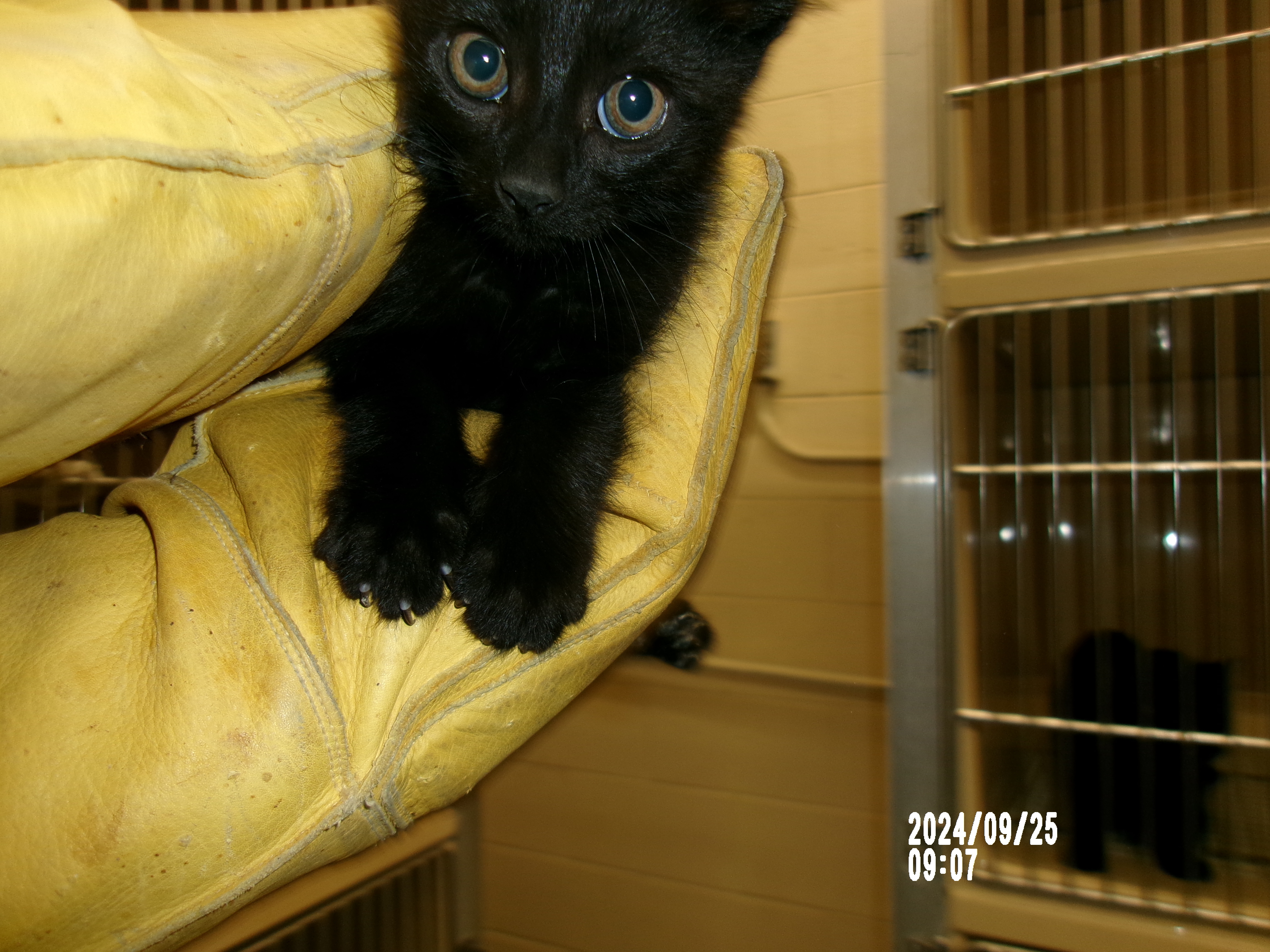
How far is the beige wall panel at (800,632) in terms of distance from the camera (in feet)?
7.55

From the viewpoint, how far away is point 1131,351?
5.25 ft

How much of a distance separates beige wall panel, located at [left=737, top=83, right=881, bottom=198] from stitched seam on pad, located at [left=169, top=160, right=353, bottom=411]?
1787 millimetres

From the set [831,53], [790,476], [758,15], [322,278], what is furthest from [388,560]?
[831,53]

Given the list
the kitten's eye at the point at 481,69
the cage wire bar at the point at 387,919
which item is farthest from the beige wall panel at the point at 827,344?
the cage wire bar at the point at 387,919

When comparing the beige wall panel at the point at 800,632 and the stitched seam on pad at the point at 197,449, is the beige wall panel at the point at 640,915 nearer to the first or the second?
the beige wall panel at the point at 800,632

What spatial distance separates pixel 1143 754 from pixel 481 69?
5.73ft

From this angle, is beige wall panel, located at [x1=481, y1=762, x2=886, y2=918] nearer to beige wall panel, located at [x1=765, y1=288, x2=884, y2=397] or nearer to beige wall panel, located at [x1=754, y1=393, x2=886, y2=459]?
beige wall panel, located at [x1=754, y1=393, x2=886, y2=459]

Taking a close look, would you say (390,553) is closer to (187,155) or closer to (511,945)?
(187,155)

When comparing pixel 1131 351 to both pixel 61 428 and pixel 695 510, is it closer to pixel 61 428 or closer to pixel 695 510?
pixel 695 510

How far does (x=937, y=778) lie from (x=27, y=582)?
1668mm

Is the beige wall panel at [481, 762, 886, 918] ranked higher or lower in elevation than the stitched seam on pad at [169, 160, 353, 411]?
lower

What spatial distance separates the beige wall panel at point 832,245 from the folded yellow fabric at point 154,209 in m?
1.69

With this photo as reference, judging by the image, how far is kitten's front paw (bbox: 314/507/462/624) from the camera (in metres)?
0.75

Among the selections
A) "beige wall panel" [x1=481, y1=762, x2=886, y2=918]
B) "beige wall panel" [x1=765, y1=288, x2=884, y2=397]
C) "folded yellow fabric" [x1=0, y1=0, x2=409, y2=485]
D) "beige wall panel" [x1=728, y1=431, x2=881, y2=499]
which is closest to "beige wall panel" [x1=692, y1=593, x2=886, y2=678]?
"beige wall panel" [x1=728, y1=431, x2=881, y2=499]
